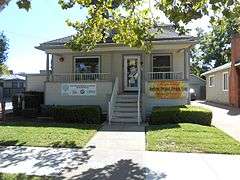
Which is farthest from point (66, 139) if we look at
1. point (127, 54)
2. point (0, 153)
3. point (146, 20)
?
point (127, 54)

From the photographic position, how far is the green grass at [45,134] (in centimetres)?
1275

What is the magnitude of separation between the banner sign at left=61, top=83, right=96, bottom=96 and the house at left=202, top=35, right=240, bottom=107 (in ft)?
38.3

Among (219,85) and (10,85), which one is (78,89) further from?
(10,85)

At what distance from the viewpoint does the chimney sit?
93.4ft

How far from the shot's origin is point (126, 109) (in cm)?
1969

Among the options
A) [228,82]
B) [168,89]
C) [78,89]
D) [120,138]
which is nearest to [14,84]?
[228,82]

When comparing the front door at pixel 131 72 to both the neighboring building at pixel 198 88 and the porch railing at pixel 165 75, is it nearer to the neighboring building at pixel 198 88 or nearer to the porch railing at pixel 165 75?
the porch railing at pixel 165 75

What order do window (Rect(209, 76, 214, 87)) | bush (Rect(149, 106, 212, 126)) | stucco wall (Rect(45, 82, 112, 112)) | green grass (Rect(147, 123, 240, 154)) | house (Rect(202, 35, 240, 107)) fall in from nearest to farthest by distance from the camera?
green grass (Rect(147, 123, 240, 154)) → bush (Rect(149, 106, 212, 126)) → stucco wall (Rect(45, 82, 112, 112)) → house (Rect(202, 35, 240, 107)) → window (Rect(209, 76, 214, 87))

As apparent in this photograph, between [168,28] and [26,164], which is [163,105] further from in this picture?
[26,164]

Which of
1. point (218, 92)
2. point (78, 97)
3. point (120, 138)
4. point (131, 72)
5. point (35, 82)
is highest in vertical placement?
point (131, 72)

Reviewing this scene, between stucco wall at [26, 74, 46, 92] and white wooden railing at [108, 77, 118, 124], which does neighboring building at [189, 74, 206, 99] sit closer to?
stucco wall at [26, 74, 46, 92]

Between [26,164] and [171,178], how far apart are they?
3645mm

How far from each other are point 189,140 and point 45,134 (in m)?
5.17

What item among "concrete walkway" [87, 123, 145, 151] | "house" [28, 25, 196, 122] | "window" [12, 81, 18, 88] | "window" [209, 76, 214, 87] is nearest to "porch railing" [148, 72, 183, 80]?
"house" [28, 25, 196, 122]
